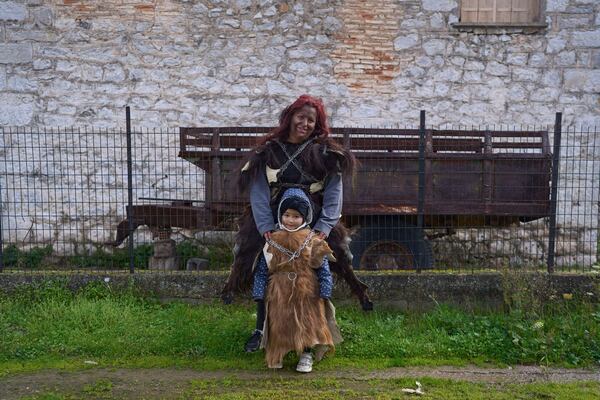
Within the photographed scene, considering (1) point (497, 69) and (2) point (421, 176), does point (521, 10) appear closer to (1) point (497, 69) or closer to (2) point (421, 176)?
(1) point (497, 69)

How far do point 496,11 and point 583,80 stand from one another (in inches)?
56.7

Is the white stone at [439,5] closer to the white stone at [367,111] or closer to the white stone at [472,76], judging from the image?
the white stone at [472,76]

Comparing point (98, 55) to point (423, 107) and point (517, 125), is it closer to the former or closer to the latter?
point (423, 107)

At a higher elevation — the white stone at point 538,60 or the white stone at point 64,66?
the white stone at point 538,60

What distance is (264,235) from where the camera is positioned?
413cm

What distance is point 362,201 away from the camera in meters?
6.23

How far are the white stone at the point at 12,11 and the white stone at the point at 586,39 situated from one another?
23.2ft

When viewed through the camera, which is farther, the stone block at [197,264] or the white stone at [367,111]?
the white stone at [367,111]

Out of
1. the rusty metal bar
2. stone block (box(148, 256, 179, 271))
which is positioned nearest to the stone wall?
stone block (box(148, 256, 179, 271))

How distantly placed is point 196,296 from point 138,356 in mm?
1124

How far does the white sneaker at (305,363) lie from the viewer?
13.7ft

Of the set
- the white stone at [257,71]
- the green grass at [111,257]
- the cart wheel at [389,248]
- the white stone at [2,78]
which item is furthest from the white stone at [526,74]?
the white stone at [2,78]

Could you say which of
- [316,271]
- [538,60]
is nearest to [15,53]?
[316,271]

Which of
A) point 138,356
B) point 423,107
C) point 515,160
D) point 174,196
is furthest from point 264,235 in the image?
point 423,107
